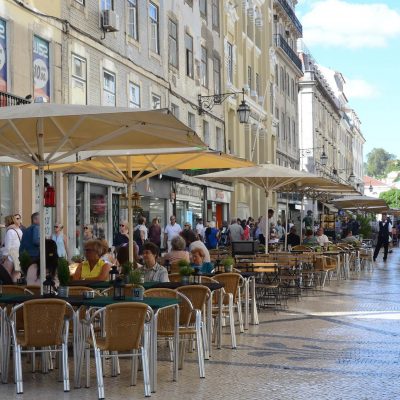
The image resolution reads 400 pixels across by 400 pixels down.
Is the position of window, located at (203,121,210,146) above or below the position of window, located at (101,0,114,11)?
below

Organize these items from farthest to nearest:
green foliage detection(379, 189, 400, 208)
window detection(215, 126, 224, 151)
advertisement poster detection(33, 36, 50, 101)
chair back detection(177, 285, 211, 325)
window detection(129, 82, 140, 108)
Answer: green foliage detection(379, 189, 400, 208) → window detection(215, 126, 224, 151) → window detection(129, 82, 140, 108) → advertisement poster detection(33, 36, 50, 101) → chair back detection(177, 285, 211, 325)

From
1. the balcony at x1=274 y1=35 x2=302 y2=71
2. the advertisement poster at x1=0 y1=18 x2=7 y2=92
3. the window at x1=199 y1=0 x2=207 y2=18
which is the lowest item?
the advertisement poster at x1=0 y1=18 x2=7 y2=92

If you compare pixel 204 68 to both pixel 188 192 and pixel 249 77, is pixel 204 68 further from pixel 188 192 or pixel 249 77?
pixel 249 77

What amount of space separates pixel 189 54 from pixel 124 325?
2533 cm

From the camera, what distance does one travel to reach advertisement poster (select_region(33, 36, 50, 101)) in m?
19.5

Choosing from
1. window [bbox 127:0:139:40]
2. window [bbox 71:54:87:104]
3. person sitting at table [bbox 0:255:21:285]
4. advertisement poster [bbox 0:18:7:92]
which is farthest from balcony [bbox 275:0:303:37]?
person sitting at table [bbox 0:255:21:285]

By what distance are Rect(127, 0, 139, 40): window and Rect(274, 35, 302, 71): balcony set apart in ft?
85.0

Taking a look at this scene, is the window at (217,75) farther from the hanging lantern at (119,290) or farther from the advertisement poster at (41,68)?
the hanging lantern at (119,290)

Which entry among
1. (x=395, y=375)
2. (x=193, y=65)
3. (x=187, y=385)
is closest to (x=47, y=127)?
(x=187, y=385)

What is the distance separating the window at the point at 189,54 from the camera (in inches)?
1267

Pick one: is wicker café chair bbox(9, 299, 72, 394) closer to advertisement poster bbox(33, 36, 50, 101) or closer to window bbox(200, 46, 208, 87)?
advertisement poster bbox(33, 36, 50, 101)

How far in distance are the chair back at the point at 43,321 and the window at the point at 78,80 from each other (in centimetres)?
1365

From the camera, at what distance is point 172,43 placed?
30172 mm

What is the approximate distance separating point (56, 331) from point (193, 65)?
83.0ft
